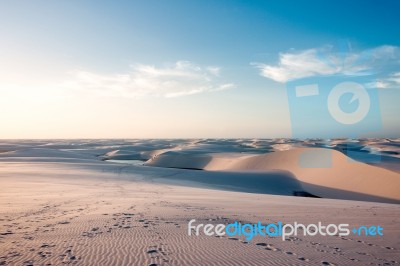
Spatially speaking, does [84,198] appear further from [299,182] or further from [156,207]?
[299,182]

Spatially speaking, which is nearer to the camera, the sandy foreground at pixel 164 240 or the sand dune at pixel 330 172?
the sandy foreground at pixel 164 240

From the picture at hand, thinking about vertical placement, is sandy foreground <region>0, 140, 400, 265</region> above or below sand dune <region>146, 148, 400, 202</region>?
above

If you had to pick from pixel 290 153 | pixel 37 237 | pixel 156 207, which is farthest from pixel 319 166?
pixel 37 237

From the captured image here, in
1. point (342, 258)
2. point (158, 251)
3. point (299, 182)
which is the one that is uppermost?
point (158, 251)

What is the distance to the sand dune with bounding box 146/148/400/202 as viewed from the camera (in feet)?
67.3

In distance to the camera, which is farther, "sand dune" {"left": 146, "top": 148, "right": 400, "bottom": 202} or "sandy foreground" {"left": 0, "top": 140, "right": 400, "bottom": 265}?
"sand dune" {"left": 146, "top": 148, "right": 400, "bottom": 202}

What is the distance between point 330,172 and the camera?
26062 mm

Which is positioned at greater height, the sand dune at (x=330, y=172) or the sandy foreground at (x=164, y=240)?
the sandy foreground at (x=164, y=240)

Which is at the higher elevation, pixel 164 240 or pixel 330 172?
pixel 164 240

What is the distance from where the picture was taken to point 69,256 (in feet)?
16.1

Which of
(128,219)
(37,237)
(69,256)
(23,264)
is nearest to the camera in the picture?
(23,264)

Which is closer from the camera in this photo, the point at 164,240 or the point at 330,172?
the point at 164,240

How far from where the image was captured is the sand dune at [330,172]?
20500mm

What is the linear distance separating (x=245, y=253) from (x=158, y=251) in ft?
5.14
